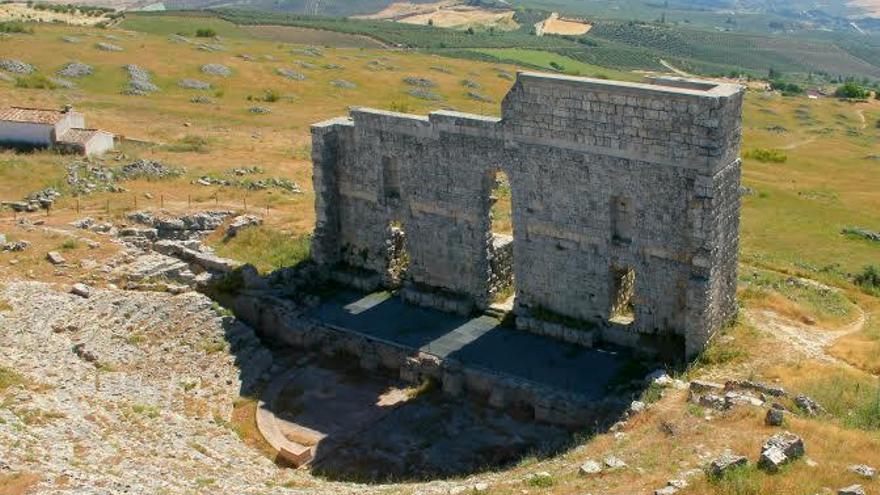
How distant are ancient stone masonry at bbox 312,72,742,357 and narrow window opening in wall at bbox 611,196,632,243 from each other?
0.03m

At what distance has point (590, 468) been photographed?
19672 mm

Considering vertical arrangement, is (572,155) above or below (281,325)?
above

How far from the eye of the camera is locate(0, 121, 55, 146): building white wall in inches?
1823

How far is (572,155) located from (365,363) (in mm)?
8926

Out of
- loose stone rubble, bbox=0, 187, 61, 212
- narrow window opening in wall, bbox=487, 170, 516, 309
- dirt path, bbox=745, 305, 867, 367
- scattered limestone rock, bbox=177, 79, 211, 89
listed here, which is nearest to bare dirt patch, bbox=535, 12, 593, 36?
scattered limestone rock, bbox=177, 79, 211, 89

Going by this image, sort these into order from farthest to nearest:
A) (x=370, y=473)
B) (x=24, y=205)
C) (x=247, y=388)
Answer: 1. (x=24, y=205)
2. (x=247, y=388)
3. (x=370, y=473)

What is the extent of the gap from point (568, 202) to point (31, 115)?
30706 mm

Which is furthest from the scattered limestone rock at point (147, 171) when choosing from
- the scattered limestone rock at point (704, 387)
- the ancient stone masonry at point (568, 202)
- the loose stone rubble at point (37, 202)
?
the scattered limestone rock at point (704, 387)

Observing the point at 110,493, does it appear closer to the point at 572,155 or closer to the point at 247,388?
the point at 247,388

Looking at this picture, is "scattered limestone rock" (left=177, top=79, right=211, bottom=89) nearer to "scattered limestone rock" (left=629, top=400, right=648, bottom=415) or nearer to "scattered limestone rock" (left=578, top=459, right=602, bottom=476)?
"scattered limestone rock" (left=629, top=400, right=648, bottom=415)

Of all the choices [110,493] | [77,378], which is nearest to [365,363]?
[77,378]

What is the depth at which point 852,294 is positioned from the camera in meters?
35.3

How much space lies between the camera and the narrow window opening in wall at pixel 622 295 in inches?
1128

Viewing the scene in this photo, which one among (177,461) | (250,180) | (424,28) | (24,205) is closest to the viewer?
(177,461)
